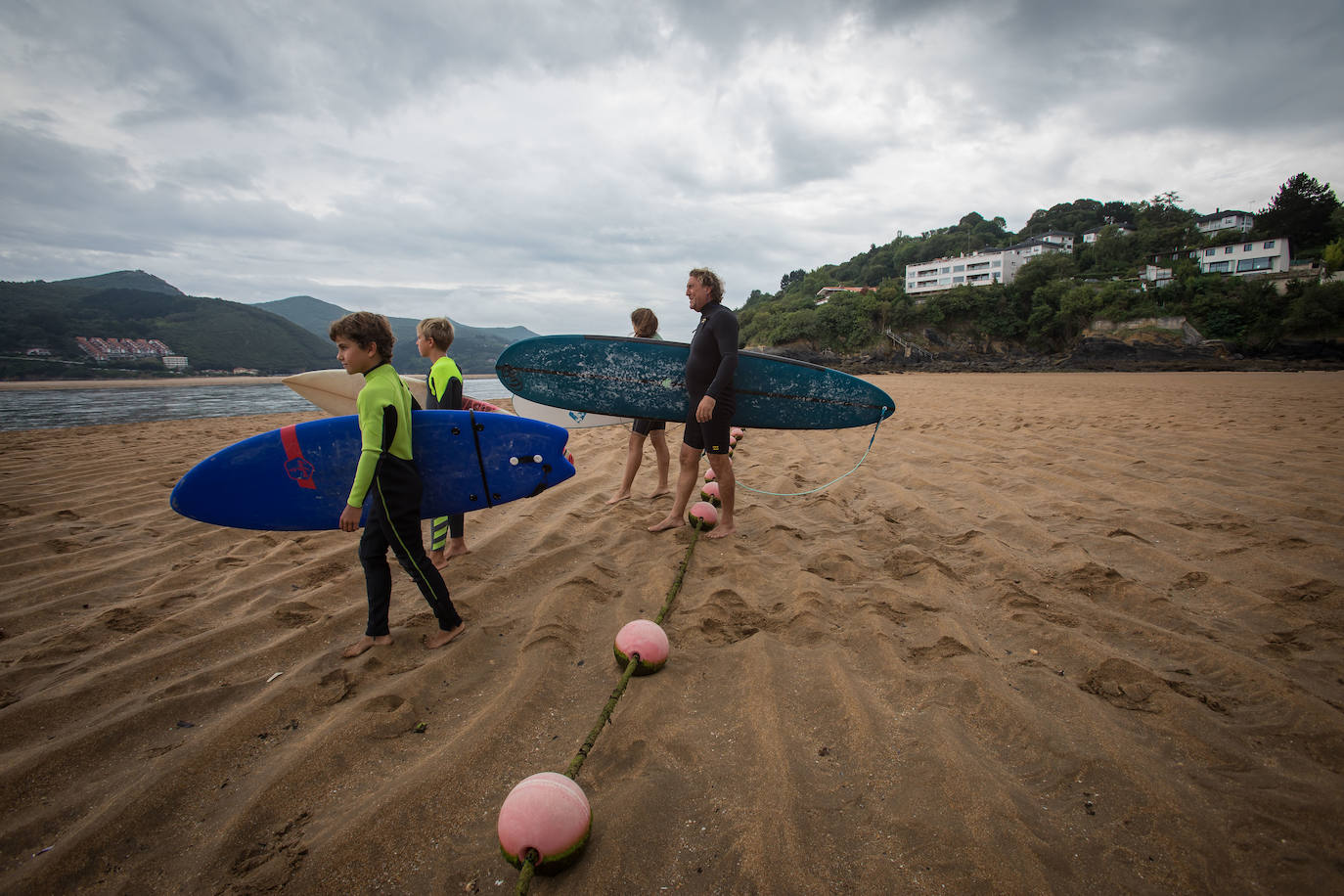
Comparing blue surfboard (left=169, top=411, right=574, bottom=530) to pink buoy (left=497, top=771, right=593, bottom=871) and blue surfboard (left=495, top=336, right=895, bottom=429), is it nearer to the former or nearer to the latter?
blue surfboard (left=495, top=336, right=895, bottom=429)

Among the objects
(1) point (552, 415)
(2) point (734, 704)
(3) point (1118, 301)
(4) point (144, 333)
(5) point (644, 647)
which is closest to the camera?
(2) point (734, 704)

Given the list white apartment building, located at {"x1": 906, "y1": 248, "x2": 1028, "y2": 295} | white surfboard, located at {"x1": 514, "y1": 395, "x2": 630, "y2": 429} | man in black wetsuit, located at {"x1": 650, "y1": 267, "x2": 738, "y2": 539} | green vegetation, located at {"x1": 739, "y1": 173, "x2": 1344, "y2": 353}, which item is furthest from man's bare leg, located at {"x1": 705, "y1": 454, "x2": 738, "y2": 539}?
white apartment building, located at {"x1": 906, "y1": 248, "x2": 1028, "y2": 295}

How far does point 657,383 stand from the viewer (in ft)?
16.1

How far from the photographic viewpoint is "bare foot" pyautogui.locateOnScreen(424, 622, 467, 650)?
2.70 m

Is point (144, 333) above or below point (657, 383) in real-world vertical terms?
above

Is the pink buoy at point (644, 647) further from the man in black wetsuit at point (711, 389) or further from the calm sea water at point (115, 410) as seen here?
the calm sea water at point (115, 410)

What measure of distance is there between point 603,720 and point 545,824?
1.52ft

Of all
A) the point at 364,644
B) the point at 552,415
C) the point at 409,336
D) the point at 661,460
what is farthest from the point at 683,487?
the point at 409,336

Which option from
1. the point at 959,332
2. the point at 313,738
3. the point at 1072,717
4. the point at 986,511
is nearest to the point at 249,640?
the point at 313,738

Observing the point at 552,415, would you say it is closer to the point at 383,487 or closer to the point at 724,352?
the point at 724,352

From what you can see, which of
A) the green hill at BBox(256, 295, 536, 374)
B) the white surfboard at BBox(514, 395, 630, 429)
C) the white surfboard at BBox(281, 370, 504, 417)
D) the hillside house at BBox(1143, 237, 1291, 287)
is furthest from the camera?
the green hill at BBox(256, 295, 536, 374)

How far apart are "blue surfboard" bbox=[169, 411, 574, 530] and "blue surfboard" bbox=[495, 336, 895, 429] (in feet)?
5.26

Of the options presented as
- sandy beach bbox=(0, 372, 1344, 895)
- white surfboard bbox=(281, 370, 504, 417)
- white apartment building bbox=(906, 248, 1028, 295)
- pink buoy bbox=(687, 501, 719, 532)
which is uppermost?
white apartment building bbox=(906, 248, 1028, 295)

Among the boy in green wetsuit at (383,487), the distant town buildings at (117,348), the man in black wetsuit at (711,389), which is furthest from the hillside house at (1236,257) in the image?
the distant town buildings at (117,348)
